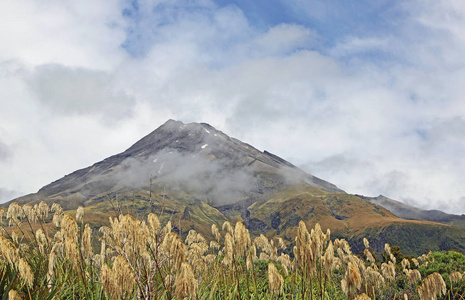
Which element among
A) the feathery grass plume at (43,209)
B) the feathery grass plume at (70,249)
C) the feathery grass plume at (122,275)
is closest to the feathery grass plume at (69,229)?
the feathery grass plume at (70,249)

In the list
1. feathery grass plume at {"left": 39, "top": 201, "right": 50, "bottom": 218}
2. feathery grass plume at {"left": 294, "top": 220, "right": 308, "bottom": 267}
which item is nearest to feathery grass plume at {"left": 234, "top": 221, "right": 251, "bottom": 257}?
feathery grass plume at {"left": 294, "top": 220, "right": 308, "bottom": 267}

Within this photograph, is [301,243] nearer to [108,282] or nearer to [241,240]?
[241,240]

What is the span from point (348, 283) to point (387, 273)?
379 inches

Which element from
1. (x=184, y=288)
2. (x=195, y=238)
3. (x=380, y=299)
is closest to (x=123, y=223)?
(x=184, y=288)

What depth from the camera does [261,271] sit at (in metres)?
17.5

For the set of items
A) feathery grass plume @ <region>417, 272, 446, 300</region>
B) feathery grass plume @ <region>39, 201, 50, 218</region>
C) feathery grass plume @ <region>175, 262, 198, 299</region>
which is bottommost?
feathery grass plume @ <region>417, 272, 446, 300</region>

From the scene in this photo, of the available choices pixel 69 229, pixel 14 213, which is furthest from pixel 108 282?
pixel 14 213

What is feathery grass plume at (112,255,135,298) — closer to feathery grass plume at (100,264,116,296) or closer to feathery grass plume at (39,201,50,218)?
feathery grass plume at (100,264,116,296)

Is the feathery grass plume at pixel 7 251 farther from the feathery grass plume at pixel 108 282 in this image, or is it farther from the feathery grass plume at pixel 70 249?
the feathery grass plume at pixel 108 282

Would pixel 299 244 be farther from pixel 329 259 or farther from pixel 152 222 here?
pixel 152 222

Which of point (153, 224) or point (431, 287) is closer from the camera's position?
point (153, 224)

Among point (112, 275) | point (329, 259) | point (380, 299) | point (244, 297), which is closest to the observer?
point (112, 275)

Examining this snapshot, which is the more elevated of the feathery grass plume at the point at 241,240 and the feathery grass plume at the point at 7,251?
the feathery grass plume at the point at 241,240

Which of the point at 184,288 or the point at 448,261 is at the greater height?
the point at 184,288
